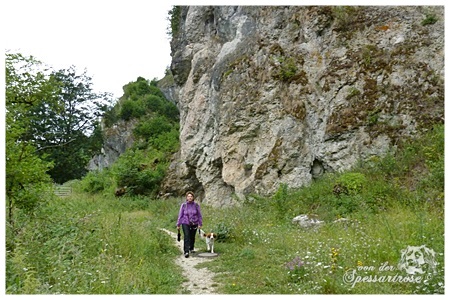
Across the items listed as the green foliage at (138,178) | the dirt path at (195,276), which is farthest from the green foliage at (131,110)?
the dirt path at (195,276)

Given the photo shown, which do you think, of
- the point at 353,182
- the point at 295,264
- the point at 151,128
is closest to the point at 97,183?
the point at 151,128

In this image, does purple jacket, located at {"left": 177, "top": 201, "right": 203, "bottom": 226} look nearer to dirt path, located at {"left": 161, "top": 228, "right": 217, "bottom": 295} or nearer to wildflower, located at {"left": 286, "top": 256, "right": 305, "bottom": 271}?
dirt path, located at {"left": 161, "top": 228, "right": 217, "bottom": 295}

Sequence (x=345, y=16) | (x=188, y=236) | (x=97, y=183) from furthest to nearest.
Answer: (x=97, y=183), (x=345, y=16), (x=188, y=236)

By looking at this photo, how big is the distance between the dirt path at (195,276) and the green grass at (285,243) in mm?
174

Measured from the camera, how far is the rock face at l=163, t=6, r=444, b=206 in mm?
14242

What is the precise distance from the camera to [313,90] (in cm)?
1612

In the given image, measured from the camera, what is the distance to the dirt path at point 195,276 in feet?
22.3

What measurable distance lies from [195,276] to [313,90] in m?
10.8

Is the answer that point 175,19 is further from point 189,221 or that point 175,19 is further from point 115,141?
point 189,221

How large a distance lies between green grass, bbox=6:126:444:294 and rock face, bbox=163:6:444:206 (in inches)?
59.7

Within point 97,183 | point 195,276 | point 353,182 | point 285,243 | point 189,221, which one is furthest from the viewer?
point 97,183

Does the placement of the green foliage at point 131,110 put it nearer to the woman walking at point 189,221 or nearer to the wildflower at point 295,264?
the woman walking at point 189,221

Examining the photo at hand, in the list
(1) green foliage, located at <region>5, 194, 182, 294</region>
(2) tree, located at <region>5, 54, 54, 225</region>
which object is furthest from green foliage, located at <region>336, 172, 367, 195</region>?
(2) tree, located at <region>5, 54, 54, 225</region>

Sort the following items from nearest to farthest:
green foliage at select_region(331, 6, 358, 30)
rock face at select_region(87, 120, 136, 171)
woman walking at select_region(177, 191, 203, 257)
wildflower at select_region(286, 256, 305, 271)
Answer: wildflower at select_region(286, 256, 305, 271)
woman walking at select_region(177, 191, 203, 257)
green foliage at select_region(331, 6, 358, 30)
rock face at select_region(87, 120, 136, 171)
